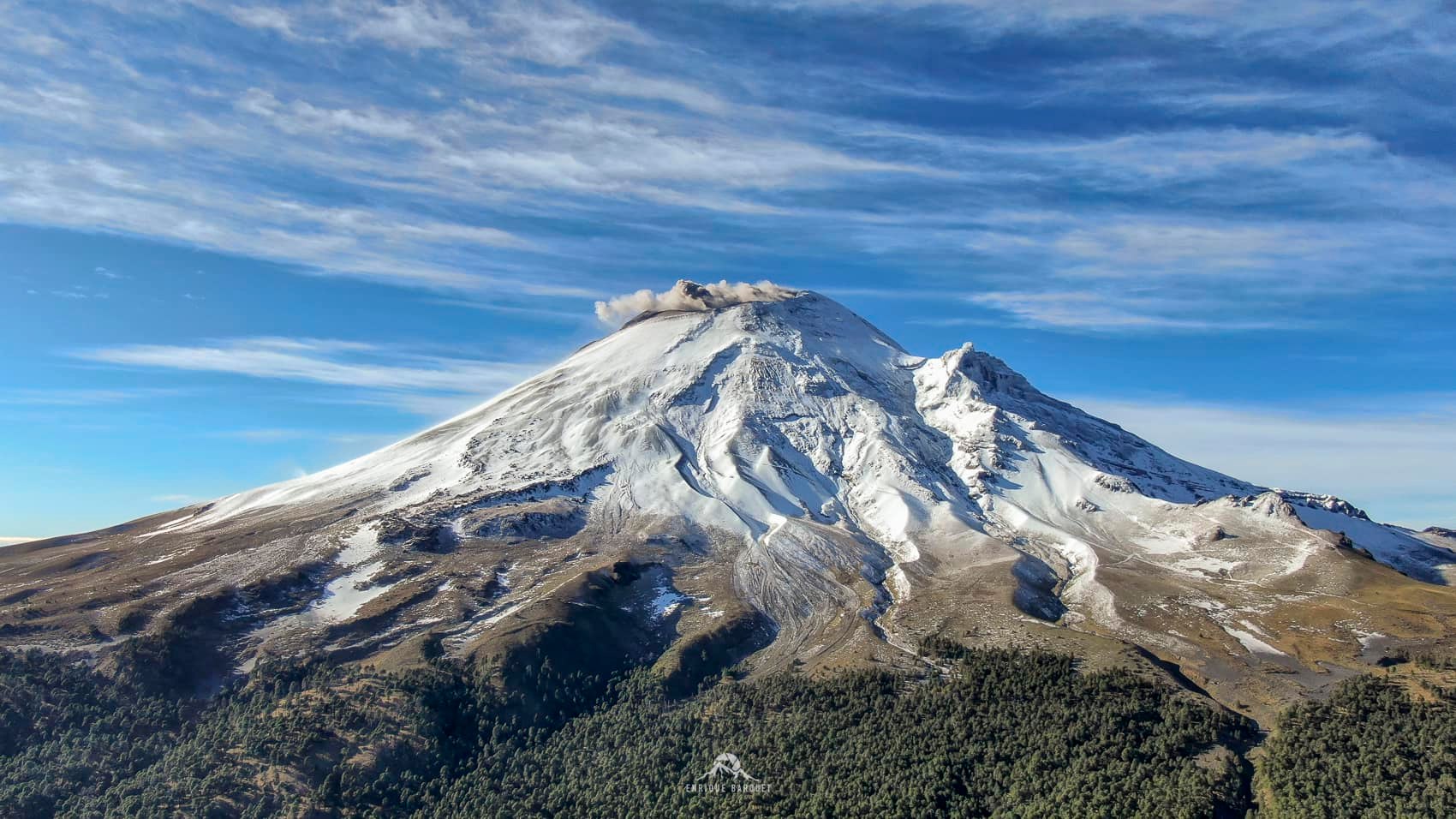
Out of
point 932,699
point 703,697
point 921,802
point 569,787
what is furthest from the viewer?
point 703,697

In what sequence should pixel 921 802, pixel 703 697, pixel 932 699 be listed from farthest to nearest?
pixel 703 697
pixel 932 699
pixel 921 802

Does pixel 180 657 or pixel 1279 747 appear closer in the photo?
pixel 1279 747

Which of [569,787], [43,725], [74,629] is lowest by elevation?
[569,787]

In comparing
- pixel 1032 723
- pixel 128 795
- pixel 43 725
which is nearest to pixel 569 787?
pixel 128 795

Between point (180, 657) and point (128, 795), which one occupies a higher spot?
point (180, 657)

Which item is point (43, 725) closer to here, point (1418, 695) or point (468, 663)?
point (468, 663)

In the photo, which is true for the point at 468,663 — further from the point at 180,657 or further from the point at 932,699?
the point at 932,699
